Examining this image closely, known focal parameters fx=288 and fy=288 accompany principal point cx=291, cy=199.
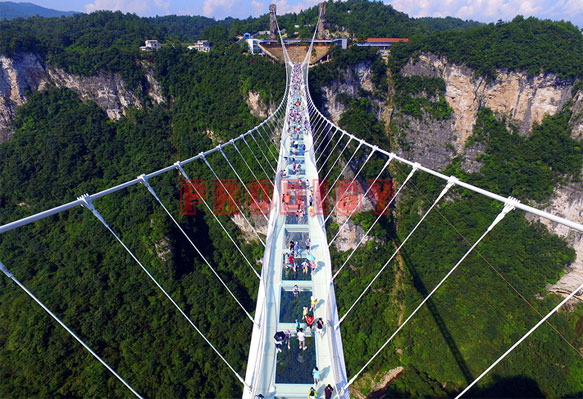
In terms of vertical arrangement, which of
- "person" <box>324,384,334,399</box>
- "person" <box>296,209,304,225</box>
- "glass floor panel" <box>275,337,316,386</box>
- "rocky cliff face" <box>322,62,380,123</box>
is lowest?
"glass floor panel" <box>275,337,316,386</box>

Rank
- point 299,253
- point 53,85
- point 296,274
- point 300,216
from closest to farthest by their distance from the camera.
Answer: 1. point 296,274
2. point 299,253
3. point 300,216
4. point 53,85

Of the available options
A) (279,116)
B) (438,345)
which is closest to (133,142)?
(279,116)

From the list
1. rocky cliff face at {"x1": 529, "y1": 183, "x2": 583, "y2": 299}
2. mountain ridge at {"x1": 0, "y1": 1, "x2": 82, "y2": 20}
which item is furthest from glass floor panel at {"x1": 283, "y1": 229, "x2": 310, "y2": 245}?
mountain ridge at {"x1": 0, "y1": 1, "x2": 82, "y2": 20}

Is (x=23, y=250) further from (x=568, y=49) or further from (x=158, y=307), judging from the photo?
(x=568, y=49)

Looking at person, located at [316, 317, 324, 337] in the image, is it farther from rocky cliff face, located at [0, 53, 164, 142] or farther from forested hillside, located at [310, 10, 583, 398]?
rocky cliff face, located at [0, 53, 164, 142]

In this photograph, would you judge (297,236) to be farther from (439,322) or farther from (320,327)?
(439,322)

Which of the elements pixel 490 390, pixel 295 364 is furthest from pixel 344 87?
pixel 295 364
